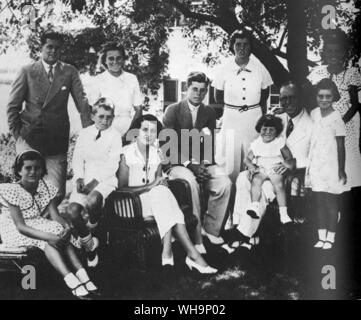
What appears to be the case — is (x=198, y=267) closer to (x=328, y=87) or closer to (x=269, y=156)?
(x=269, y=156)

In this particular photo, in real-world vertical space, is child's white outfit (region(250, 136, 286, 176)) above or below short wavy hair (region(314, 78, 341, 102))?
below

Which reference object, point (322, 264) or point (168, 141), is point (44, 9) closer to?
point (168, 141)

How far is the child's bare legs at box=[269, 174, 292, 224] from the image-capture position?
4.88 metres

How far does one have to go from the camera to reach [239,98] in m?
4.93

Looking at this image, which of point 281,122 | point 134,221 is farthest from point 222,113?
point 134,221

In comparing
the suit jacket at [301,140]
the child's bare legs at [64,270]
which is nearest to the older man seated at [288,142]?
the suit jacket at [301,140]

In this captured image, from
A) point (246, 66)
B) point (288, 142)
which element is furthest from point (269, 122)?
point (246, 66)

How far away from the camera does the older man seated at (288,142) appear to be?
4.90m

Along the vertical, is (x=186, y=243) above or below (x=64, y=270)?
above

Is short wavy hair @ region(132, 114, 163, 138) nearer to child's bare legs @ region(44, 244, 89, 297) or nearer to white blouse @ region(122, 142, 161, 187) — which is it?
white blouse @ region(122, 142, 161, 187)

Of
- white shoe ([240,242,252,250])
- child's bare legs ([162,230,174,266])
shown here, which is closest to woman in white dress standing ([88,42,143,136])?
child's bare legs ([162,230,174,266])

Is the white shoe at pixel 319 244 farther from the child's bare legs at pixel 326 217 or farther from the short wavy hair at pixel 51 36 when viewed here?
the short wavy hair at pixel 51 36

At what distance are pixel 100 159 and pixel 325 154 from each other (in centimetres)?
201

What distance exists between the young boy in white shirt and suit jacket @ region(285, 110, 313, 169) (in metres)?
1.55
